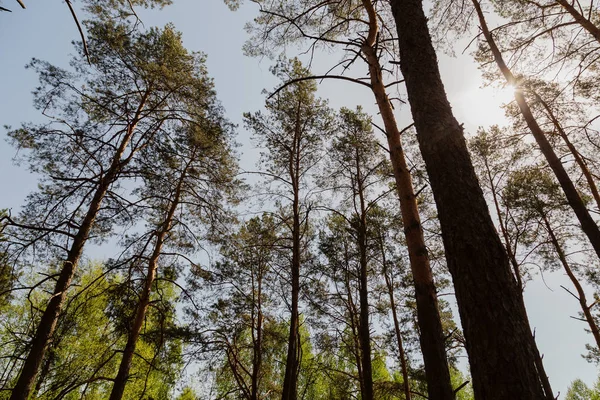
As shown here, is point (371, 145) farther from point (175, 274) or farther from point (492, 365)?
point (492, 365)

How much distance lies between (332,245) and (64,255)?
7301 millimetres

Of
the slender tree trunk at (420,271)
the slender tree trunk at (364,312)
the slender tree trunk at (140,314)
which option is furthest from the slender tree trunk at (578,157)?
the slender tree trunk at (140,314)

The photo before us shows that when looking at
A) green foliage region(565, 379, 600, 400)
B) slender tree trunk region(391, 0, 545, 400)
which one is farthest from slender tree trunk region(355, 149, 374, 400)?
Result: green foliage region(565, 379, 600, 400)

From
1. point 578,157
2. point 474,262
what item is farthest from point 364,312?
point 578,157

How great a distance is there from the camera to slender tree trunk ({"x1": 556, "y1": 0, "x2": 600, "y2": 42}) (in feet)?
20.1

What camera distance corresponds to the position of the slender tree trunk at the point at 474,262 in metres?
1.42

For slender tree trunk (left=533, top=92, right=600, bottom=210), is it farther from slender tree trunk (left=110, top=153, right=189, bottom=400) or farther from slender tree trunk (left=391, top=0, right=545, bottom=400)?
slender tree trunk (left=110, top=153, right=189, bottom=400)

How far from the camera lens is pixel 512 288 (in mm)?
1632

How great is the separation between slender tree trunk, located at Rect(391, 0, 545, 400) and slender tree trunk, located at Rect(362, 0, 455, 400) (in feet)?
2.95

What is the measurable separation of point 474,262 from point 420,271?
115 centimetres

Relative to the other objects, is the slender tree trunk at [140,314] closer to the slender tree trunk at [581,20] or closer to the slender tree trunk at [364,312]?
the slender tree trunk at [364,312]

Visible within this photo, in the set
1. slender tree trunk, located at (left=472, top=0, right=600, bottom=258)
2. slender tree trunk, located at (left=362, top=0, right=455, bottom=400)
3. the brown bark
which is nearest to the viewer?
slender tree trunk, located at (left=362, top=0, right=455, bottom=400)

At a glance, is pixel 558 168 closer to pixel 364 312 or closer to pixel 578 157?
pixel 578 157

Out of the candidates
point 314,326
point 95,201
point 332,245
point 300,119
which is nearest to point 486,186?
point 332,245
